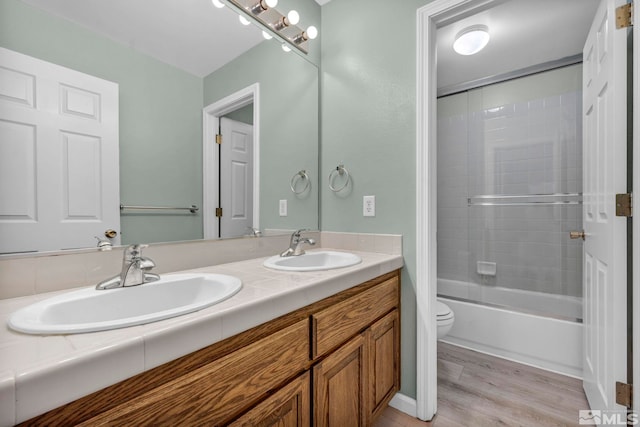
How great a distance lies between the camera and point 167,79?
1146mm

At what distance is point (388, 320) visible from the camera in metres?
1.40

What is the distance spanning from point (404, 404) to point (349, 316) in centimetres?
78

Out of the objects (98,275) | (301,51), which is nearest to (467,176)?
(301,51)

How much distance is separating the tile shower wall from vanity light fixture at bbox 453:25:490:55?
2.66ft

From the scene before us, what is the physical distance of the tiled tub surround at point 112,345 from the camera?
424mm

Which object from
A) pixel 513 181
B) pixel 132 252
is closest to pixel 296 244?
pixel 132 252

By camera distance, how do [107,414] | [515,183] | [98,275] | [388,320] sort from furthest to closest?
[515,183] < [388,320] < [98,275] < [107,414]

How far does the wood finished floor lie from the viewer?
1428 millimetres

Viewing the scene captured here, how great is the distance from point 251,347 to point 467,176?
2.60 m

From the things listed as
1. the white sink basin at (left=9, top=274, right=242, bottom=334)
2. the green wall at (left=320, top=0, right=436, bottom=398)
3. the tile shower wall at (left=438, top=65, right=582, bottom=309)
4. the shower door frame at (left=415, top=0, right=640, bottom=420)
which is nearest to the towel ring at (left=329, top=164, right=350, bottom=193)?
the green wall at (left=320, top=0, right=436, bottom=398)

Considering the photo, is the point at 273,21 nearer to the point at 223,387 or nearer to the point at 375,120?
the point at 375,120

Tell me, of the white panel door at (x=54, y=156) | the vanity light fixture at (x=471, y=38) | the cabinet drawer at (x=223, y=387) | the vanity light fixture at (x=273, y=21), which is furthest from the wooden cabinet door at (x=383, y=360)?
the vanity light fixture at (x=471, y=38)

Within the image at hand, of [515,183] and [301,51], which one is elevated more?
[301,51]

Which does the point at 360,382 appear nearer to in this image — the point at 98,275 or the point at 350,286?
the point at 350,286
